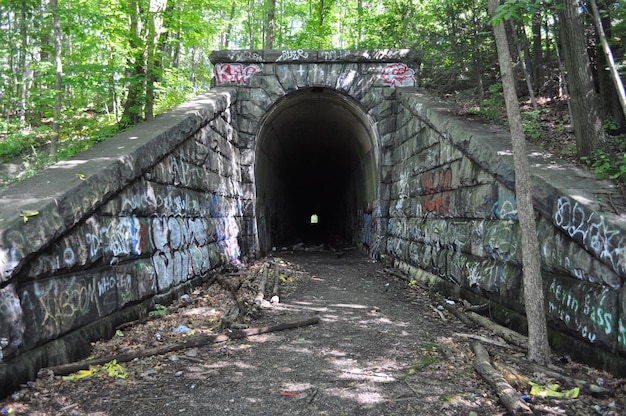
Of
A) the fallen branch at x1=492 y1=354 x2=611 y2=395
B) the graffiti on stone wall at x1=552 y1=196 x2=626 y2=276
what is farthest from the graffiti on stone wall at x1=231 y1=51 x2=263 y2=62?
the fallen branch at x1=492 y1=354 x2=611 y2=395

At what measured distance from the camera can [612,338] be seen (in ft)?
11.3

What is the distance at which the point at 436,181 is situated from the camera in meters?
7.66

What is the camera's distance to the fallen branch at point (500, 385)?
10.0 feet

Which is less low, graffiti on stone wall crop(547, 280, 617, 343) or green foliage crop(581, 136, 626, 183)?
green foliage crop(581, 136, 626, 183)

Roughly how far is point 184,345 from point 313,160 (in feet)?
55.5

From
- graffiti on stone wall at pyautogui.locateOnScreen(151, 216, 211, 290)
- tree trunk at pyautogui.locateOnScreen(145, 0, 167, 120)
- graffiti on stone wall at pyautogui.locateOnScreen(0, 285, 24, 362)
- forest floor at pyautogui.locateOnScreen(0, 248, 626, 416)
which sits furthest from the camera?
tree trunk at pyautogui.locateOnScreen(145, 0, 167, 120)

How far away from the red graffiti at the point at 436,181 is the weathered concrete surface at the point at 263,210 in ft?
0.15

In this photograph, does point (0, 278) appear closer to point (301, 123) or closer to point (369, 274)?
point (369, 274)

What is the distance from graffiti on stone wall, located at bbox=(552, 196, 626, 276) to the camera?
3377 millimetres

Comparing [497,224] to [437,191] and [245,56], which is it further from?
[245,56]

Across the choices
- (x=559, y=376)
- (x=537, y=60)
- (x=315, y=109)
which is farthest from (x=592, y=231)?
(x=315, y=109)

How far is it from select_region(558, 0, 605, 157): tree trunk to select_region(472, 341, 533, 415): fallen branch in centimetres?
302

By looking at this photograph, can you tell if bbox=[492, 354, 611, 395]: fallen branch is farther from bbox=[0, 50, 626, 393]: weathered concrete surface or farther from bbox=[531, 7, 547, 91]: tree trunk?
bbox=[531, 7, 547, 91]: tree trunk

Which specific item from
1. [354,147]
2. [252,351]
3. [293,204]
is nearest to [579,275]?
[252,351]
